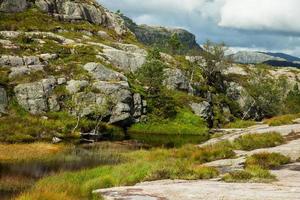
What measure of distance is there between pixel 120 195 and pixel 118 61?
118 meters

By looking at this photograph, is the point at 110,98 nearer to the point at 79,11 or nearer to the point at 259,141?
the point at 259,141

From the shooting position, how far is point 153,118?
4710 inches

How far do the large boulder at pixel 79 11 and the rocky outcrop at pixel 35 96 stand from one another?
7740 centimetres

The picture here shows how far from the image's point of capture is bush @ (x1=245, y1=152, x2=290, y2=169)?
31.1 m

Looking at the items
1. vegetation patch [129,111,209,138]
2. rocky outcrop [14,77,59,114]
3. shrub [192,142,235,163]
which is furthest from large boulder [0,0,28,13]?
shrub [192,142,235,163]

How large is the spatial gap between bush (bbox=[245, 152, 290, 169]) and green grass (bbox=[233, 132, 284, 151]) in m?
8.86

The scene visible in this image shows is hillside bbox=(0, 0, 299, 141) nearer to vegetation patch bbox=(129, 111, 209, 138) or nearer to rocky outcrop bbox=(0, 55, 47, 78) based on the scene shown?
rocky outcrop bbox=(0, 55, 47, 78)

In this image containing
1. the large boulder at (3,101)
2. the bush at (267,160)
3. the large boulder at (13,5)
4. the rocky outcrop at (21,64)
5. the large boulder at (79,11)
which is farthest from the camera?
the large boulder at (79,11)

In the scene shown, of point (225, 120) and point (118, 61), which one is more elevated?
point (118, 61)

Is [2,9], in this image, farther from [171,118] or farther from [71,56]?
[171,118]

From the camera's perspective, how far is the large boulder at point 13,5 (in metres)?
157

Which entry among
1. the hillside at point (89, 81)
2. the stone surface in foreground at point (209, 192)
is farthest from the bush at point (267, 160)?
the hillside at point (89, 81)

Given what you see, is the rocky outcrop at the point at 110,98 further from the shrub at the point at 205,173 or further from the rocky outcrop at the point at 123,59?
the shrub at the point at 205,173

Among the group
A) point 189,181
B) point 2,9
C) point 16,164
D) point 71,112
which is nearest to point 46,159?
point 16,164
